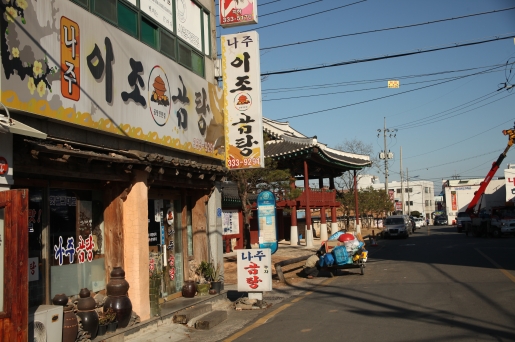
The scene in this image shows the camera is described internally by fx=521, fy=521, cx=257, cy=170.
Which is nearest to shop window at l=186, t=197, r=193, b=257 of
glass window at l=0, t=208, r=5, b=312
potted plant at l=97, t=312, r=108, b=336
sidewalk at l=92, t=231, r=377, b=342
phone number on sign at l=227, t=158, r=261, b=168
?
sidewalk at l=92, t=231, r=377, b=342

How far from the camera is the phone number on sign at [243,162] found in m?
13.4

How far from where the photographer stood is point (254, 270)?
1288 centimetres

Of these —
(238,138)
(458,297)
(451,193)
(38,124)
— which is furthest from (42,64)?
(451,193)

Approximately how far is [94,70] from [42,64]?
4.46 feet

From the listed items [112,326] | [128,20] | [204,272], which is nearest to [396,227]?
[204,272]

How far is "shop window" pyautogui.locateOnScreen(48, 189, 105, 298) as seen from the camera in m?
8.70

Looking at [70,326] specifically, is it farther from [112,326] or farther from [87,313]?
[112,326]

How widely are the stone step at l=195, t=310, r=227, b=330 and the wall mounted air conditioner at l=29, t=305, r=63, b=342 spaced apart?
354 centimetres

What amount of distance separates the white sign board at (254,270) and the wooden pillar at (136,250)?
3255 millimetres

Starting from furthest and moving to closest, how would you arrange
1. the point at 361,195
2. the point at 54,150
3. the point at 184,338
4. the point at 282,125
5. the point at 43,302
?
1. the point at 361,195
2. the point at 282,125
3. the point at 184,338
4. the point at 43,302
5. the point at 54,150

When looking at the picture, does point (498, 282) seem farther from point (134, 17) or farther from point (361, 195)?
point (361, 195)

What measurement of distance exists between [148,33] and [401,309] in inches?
320

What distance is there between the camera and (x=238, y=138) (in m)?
13.6

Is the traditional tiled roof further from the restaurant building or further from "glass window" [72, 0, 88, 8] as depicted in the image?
"glass window" [72, 0, 88, 8]
